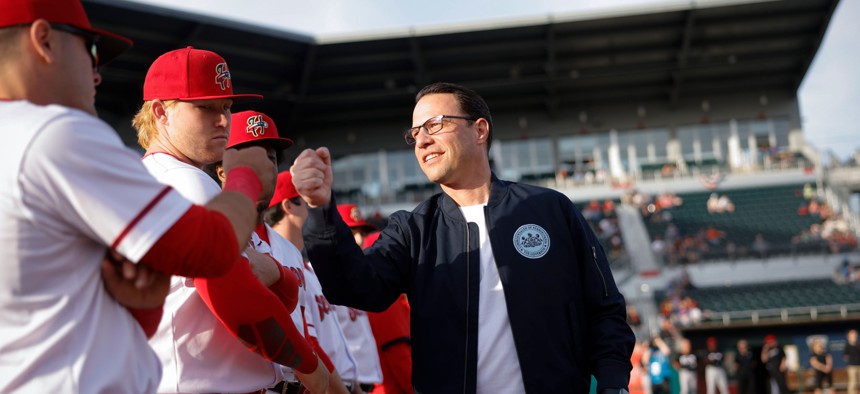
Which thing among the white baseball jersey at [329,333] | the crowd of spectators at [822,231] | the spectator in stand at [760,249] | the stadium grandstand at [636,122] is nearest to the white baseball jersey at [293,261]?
the white baseball jersey at [329,333]

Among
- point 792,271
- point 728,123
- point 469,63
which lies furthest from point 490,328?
point 728,123

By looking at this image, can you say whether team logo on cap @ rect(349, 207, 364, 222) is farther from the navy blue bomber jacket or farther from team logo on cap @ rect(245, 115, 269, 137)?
the navy blue bomber jacket

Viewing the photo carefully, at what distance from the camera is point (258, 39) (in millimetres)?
27797

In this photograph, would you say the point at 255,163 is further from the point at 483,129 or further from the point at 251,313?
the point at 483,129

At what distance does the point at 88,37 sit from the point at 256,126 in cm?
165

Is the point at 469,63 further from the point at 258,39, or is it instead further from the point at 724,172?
the point at 724,172

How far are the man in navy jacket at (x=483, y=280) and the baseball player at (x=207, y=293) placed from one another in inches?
16.0

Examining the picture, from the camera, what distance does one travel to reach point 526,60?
30.9 meters

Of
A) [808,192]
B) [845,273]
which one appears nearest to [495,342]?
[845,273]

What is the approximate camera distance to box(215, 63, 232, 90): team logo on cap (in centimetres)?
281

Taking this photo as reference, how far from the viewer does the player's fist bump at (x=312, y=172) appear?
2.61 metres

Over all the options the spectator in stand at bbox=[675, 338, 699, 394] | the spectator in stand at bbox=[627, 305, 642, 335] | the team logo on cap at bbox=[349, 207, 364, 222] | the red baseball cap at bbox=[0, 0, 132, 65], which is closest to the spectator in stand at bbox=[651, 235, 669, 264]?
the spectator in stand at bbox=[627, 305, 642, 335]

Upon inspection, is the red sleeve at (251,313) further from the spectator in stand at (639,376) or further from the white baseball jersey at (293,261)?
the spectator in stand at (639,376)

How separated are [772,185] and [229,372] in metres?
31.4
